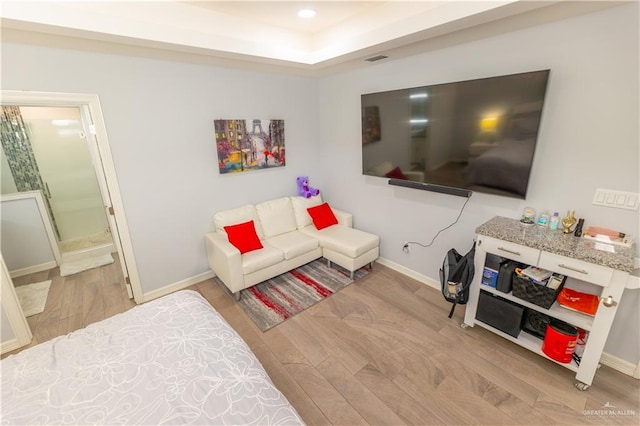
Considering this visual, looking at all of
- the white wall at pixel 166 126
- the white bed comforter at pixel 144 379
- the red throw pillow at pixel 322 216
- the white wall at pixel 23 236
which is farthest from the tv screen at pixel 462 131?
the white wall at pixel 23 236

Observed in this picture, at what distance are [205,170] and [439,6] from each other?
263 centimetres

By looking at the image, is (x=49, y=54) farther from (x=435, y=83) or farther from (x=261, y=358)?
(x=435, y=83)

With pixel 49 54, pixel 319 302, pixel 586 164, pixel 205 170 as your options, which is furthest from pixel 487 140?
pixel 49 54

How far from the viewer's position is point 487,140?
2.22 m

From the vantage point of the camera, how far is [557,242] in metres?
1.88

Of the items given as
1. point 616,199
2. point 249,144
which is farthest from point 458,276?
point 249,144

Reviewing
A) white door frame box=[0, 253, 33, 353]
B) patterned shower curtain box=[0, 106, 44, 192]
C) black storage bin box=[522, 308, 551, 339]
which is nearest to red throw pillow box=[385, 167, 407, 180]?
black storage bin box=[522, 308, 551, 339]

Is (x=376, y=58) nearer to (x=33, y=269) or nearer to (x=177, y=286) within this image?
(x=177, y=286)

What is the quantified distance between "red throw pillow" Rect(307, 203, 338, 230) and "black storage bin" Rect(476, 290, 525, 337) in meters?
1.95

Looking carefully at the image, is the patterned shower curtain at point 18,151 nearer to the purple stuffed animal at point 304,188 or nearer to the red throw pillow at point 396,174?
the purple stuffed animal at point 304,188

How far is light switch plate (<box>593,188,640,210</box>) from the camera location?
1.83 m

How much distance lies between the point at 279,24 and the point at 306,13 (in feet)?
1.30

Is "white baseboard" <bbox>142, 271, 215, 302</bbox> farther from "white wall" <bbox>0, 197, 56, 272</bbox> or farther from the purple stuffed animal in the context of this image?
"white wall" <bbox>0, 197, 56, 272</bbox>

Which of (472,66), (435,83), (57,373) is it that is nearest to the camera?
(57,373)
